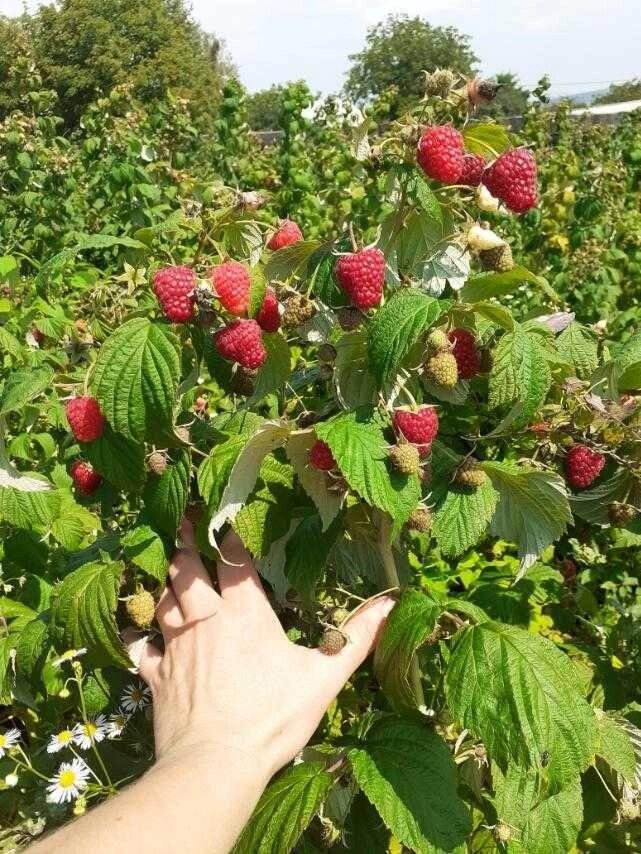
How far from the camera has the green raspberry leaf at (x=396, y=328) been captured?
1.10 meters

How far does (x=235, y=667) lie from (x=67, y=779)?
65cm

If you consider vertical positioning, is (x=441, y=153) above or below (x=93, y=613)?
above

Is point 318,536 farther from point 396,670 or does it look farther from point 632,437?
point 632,437

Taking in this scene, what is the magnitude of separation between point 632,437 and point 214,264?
0.89m

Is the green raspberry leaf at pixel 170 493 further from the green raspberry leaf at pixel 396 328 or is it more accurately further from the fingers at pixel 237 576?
the green raspberry leaf at pixel 396 328

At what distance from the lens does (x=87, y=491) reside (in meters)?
1.43

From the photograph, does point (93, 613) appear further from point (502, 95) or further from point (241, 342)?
point (502, 95)

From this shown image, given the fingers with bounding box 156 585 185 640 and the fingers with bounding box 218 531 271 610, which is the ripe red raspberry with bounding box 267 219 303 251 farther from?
the fingers with bounding box 156 585 185 640

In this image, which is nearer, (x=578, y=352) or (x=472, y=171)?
(x=472, y=171)

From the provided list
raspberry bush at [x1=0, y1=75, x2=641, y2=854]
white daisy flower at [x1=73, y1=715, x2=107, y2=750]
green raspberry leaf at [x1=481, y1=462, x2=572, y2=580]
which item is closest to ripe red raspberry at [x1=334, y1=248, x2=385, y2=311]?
raspberry bush at [x1=0, y1=75, x2=641, y2=854]

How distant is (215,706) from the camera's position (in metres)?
1.26

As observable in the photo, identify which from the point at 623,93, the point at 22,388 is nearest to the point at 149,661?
the point at 22,388

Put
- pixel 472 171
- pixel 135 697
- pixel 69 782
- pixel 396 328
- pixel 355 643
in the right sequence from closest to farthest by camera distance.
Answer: pixel 396 328
pixel 472 171
pixel 355 643
pixel 69 782
pixel 135 697

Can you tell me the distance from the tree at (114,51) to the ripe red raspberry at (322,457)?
30753 millimetres
